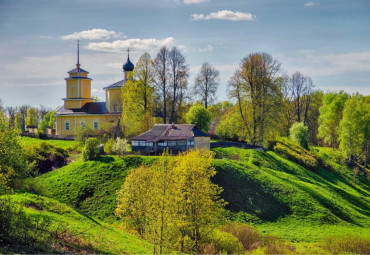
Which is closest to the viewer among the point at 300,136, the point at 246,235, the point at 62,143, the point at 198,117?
the point at 246,235

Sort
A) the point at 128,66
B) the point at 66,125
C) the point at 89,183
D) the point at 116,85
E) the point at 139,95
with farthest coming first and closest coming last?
the point at 66,125
the point at 128,66
the point at 116,85
the point at 139,95
the point at 89,183

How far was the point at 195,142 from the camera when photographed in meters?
41.2

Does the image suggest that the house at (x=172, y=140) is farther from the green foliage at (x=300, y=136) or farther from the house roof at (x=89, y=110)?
the green foliage at (x=300, y=136)

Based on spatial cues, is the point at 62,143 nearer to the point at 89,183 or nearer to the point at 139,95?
the point at 139,95

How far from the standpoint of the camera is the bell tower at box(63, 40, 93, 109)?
58688 mm

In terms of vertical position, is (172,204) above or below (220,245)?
above

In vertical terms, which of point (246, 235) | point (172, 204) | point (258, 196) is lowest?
point (246, 235)

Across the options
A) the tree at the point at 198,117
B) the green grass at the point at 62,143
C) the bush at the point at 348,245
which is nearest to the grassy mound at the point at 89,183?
the green grass at the point at 62,143

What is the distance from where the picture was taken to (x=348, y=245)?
2531cm

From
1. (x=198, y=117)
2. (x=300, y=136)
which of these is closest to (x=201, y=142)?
(x=198, y=117)

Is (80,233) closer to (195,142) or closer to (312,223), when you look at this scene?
(312,223)

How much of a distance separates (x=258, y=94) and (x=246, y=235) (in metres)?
27.9

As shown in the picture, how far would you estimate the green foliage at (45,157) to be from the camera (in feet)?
127

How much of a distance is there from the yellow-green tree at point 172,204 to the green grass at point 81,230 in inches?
44.6
